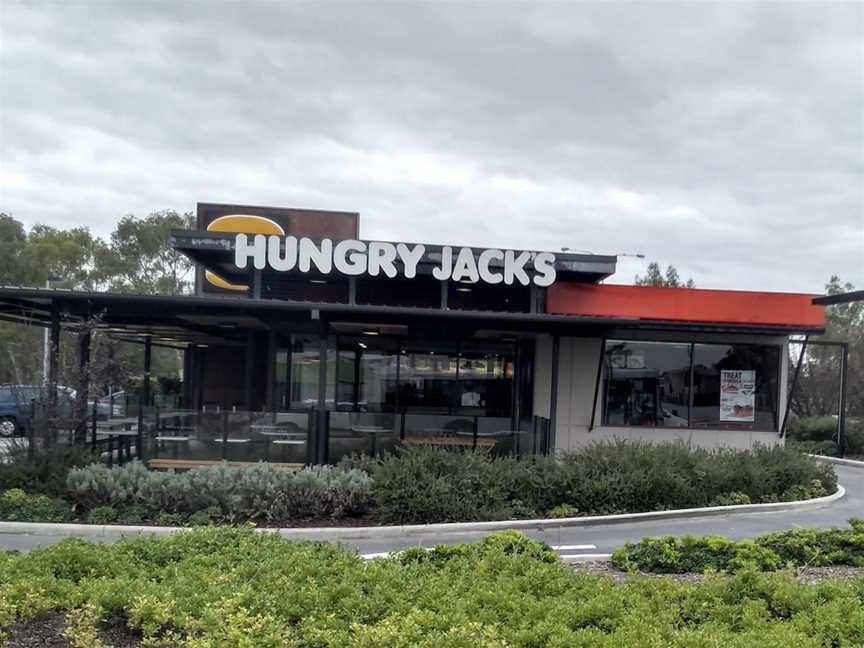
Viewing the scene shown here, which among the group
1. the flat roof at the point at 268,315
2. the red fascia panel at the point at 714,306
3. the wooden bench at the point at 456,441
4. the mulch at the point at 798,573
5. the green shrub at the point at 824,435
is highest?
the red fascia panel at the point at 714,306

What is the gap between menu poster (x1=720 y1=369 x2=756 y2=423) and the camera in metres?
16.9

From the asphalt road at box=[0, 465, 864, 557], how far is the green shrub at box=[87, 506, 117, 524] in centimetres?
49

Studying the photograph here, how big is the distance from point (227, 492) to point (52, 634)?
585 centimetres

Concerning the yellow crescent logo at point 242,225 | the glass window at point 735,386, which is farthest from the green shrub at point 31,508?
the yellow crescent logo at point 242,225

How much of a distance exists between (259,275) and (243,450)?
18.2 feet

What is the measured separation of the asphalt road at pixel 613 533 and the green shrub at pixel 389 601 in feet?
8.73

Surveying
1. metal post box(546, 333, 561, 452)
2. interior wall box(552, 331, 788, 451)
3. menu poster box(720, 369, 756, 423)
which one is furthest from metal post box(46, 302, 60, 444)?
menu poster box(720, 369, 756, 423)

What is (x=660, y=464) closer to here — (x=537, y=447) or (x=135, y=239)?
(x=537, y=447)

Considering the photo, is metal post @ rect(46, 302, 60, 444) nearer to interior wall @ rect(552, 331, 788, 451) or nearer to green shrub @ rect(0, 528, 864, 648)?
green shrub @ rect(0, 528, 864, 648)

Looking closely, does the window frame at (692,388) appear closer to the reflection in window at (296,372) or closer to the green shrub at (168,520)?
the reflection in window at (296,372)

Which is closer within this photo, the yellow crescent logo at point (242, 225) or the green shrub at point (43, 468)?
the green shrub at point (43, 468)

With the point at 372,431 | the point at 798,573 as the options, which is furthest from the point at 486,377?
the point at 798,573

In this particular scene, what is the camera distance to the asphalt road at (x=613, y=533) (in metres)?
9.50

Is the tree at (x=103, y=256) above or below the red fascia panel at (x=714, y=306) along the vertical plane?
above
